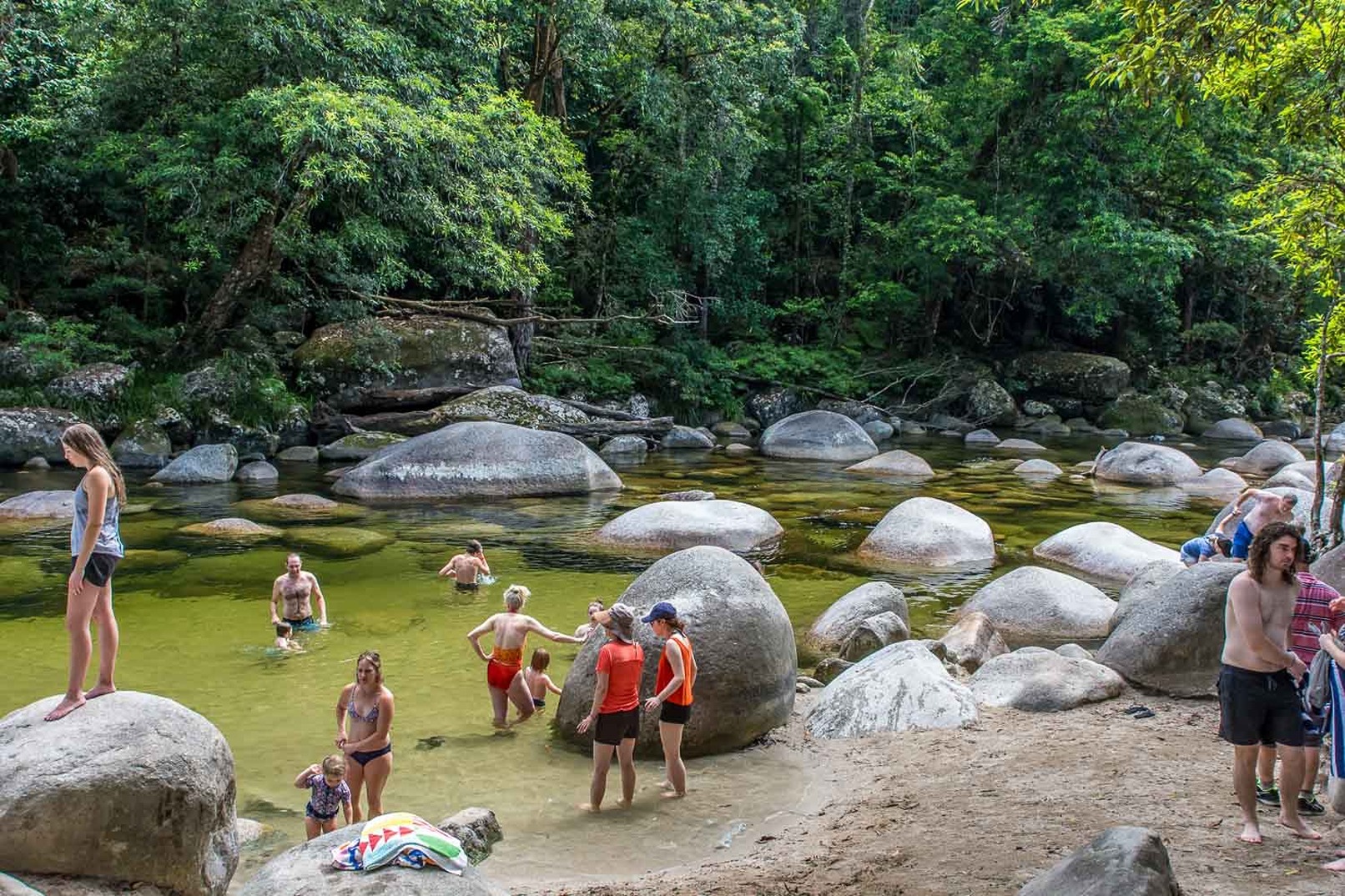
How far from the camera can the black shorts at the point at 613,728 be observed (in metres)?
6.57

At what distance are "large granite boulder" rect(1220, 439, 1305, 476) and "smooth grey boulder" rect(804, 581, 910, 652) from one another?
1606 cm

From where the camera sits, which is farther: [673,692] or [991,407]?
[991,407]

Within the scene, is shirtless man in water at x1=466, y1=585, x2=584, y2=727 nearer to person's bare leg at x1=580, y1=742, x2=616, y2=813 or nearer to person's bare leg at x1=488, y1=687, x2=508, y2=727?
person's bare leg at x1=488, y1=687, x2=508, y2=727

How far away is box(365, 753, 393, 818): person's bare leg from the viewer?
625 centimetres

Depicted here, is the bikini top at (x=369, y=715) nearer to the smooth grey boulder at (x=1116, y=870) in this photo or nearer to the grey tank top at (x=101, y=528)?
the grey tank top at (x=101, y=528)

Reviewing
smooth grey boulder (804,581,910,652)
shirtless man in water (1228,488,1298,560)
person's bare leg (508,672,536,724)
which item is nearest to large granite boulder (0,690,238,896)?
person's bare leg (508,672,536,724)

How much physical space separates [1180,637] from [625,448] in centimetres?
1754

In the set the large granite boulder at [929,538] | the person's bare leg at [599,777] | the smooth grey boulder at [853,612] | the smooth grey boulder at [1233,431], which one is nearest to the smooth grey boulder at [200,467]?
the large granite boulder at [929,538]

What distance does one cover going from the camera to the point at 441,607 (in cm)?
1137

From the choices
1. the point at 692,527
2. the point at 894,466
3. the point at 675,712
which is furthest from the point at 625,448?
the point at 675,712

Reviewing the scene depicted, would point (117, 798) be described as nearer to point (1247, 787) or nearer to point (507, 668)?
point (507, 668)

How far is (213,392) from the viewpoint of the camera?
22297 mm

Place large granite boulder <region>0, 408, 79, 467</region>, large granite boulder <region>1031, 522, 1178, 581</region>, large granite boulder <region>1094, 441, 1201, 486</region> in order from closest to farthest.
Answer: large granite boulder <region>1031, 522, 1178, 581</region>, large granite boulder <region>0, 408, 79, 467</region>, large granite boulder <region>1094, 441, 1201, 486</region>

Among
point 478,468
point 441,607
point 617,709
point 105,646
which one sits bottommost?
point 441,607
